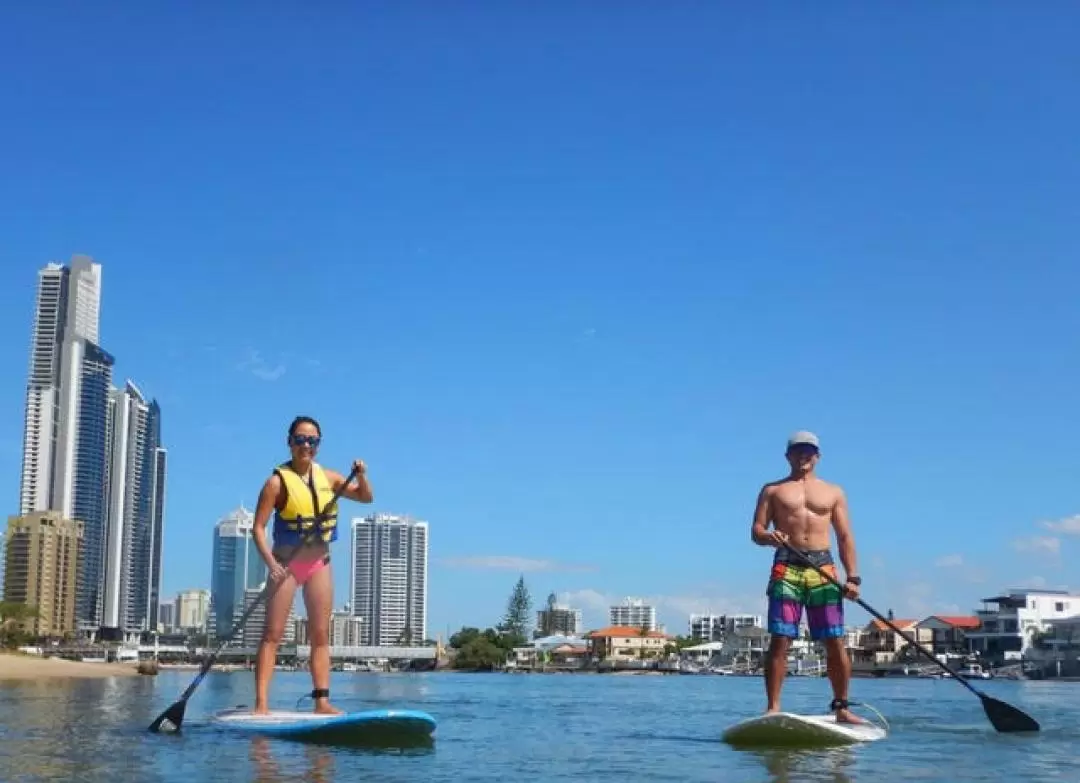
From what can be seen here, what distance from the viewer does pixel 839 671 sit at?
10.5 meters

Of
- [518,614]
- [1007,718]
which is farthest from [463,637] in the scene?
[1007,718]

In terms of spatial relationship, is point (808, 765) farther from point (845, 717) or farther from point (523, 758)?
point (845, 717)

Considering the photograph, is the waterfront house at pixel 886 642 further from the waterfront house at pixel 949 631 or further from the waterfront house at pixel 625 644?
Result: the waterfront house at pixel 625 644

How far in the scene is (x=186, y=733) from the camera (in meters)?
10.8

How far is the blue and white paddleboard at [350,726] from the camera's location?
984 centimetres

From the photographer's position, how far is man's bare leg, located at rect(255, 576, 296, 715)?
1031 centimetres

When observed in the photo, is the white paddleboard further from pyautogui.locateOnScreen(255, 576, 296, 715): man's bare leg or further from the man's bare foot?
pyautogui.locateOnScreen(255, 576, 296, 715): man's bare leg

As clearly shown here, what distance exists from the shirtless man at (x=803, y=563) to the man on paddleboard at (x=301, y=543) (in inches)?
144

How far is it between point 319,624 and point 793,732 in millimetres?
4242

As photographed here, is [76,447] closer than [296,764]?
No

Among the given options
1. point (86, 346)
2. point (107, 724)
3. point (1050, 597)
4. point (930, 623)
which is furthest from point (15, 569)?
point (107, 724)

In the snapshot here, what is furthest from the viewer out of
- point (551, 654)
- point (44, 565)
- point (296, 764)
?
point (44, 565)

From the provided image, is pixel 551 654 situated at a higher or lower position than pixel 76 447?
lower

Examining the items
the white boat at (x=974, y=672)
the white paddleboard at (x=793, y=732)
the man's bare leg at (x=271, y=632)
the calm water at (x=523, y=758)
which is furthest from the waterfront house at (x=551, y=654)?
the white paddleboard at (x=793, y=732)
